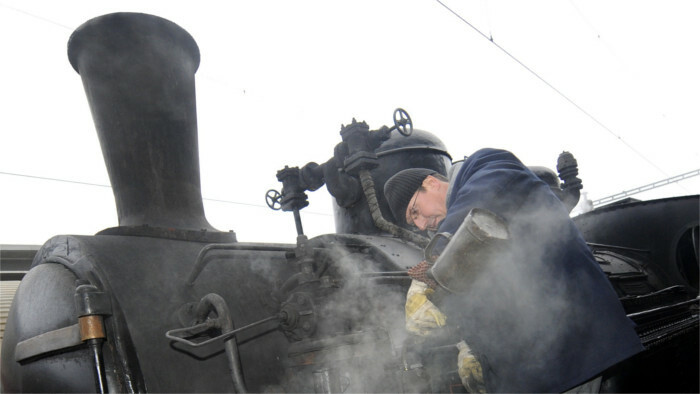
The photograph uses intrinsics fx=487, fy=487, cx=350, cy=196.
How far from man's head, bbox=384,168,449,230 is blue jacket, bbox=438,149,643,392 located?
52cm

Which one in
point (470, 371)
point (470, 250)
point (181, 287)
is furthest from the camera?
point (181, 287)

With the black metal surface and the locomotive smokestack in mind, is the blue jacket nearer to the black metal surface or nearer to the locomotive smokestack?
the locomotive smokestack

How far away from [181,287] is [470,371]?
125 cm

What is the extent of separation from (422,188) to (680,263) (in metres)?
4.50

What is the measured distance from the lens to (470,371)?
1.97 metres

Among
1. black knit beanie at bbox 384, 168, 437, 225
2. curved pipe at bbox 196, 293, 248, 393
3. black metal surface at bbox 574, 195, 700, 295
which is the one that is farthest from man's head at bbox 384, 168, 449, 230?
black metal surface at bbox 574, 195, 700, 295

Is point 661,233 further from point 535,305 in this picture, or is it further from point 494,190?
point 494,190

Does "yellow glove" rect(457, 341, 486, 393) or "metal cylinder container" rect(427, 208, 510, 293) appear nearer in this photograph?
"metal cylinder container" rect(427, 208, 510, 293)

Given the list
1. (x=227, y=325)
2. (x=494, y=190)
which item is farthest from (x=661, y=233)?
(x=227, y=325)

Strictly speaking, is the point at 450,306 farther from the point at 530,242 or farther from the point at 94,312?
the point at 94,312

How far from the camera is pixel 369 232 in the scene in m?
3.50

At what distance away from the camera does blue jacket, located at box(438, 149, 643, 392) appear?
1.79m

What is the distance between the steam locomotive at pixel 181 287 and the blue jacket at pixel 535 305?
0.31 m

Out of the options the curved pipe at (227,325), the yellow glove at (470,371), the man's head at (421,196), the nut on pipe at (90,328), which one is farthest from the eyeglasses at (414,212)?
the nut on pipe at (90,328)
